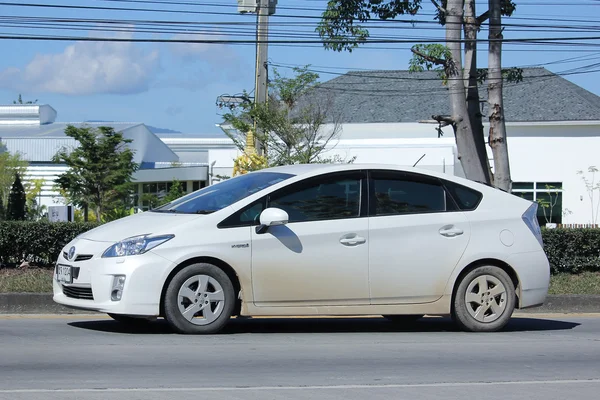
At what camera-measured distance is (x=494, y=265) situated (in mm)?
9602

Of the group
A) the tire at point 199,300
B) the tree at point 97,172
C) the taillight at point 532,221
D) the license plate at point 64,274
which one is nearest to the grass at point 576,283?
the taillight at point 532,221

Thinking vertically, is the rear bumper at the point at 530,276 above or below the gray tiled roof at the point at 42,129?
below

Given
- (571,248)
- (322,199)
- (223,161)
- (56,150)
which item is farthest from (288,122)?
(56,150)

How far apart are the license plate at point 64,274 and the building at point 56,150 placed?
3092cm

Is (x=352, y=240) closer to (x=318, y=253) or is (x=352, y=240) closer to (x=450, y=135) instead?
(x=318, y=253)

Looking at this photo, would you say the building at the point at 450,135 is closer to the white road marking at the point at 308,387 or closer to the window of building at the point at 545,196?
the window of building at the point at 545,196

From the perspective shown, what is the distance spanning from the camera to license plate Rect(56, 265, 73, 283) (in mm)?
8781

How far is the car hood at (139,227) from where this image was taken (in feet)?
28.3

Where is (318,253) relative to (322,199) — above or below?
below

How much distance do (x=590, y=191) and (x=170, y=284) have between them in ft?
108

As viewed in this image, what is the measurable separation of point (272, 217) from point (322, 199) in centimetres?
74

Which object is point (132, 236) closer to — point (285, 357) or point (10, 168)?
point (285, 357)

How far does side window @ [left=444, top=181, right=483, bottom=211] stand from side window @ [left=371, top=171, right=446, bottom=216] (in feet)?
0.33

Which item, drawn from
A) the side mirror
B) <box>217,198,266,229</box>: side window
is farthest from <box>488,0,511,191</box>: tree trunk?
the side mirror
